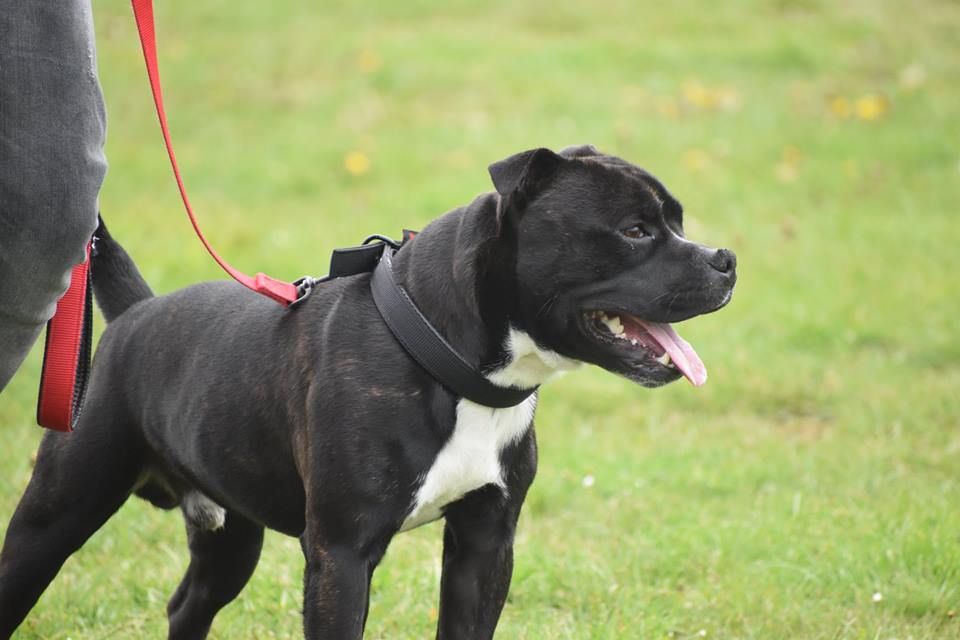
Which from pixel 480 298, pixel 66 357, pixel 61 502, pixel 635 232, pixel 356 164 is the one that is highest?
pixel 635 232

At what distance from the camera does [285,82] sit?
1126cm

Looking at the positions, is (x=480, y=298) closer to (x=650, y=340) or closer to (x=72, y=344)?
(x=650, y=340)

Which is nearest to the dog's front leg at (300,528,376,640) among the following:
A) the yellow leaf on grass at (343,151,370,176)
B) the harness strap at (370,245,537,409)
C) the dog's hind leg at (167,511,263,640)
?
the harness strap at (370,245,537,409)

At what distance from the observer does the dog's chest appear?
319 centimetres

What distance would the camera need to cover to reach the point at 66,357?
132 inches

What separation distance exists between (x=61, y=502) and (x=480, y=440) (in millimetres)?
1243

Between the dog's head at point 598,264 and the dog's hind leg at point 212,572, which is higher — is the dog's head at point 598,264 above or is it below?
above

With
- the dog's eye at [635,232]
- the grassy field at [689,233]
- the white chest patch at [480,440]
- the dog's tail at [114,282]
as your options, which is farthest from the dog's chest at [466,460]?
the dog's tail at [114,282]

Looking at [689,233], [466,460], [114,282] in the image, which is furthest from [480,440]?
[689,233]

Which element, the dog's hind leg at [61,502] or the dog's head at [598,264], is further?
the dog's hind leg at [61,502]

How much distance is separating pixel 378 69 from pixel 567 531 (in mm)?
6720

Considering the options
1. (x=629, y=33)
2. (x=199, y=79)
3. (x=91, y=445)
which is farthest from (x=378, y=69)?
A: (x=91, y=445)

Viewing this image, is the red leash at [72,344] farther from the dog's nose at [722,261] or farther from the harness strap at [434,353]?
the dog's nose at [722,261]

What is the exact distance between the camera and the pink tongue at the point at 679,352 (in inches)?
130
